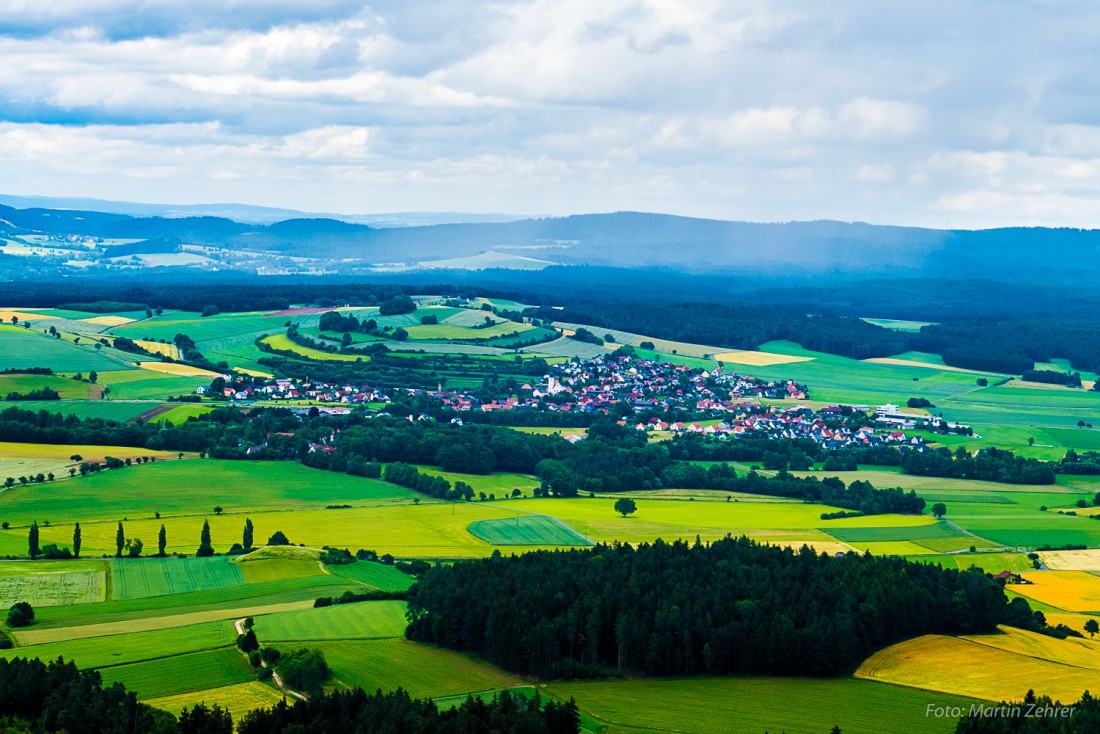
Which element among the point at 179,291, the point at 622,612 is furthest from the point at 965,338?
the point at 622,612

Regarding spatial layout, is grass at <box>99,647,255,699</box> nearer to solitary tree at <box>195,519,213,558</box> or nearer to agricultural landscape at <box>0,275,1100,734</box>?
agricultural landscape at <box>0,275,1100,734</box>

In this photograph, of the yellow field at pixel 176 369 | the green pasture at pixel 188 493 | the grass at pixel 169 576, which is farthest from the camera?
the yellow field at pixel 176 369

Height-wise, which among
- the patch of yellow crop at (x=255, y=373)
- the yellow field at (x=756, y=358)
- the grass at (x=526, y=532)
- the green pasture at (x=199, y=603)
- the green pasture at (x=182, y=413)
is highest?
the yellow field at (x=756, y=358)

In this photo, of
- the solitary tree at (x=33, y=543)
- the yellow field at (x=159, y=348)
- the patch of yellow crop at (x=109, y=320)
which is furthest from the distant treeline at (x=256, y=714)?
the patch of yellow crop at (x=109, y=320)

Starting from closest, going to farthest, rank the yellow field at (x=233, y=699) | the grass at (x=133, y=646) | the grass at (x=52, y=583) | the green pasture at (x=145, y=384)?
the yellow field at (x=233, y=699)
the grass at (x=133, y=646)
the grass at (x=52, y=583)
the green pasture at (x=145, y=384)

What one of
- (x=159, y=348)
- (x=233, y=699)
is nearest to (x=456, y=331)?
(x=159, y=348)

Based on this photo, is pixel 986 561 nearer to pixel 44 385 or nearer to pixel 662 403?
pixel 662 403

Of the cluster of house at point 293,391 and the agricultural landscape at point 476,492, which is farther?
the cluster of house at point 293,391

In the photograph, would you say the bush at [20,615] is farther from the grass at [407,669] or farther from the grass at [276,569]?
the grass at [276,569]
